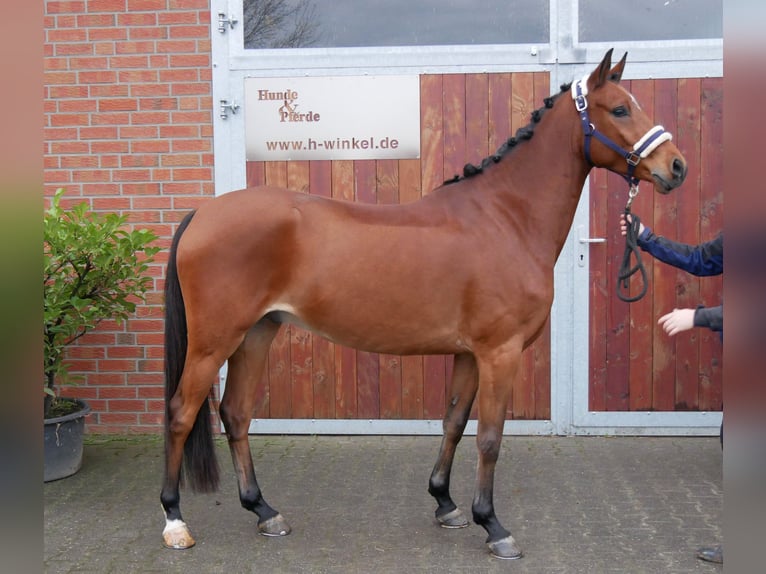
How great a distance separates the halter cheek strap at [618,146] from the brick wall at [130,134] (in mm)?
2744

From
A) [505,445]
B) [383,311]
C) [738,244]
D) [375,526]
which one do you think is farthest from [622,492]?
[738,244]

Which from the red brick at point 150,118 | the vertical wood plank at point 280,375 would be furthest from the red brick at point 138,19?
the vertical wood plank at point 280,375

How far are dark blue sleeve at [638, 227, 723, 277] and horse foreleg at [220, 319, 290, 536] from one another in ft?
6.14

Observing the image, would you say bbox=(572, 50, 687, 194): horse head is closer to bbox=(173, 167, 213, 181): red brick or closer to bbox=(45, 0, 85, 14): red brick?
bbox=(173, 167, 213, 181): red brick

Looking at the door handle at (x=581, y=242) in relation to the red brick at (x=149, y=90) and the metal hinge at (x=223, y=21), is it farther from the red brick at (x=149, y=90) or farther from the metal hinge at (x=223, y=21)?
the red brick at (x=149, y=90)

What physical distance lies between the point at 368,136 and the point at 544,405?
2301 millimetres

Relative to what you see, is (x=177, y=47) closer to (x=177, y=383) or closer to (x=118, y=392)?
(x=118, y=392)

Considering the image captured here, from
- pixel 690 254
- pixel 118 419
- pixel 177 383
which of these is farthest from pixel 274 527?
pixel 690 254

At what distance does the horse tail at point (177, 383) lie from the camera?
318 cm

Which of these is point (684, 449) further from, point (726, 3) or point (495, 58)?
point (726, 3)

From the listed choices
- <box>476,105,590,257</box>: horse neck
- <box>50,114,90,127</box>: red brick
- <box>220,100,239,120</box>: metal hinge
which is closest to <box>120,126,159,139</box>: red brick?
<box>50,114,90,127</box>: red brick

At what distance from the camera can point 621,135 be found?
9.64ft

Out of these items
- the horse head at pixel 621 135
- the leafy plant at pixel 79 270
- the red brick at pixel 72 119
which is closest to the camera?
the horse head at pixel 621 135

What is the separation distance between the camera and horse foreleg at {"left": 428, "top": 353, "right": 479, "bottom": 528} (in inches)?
129
